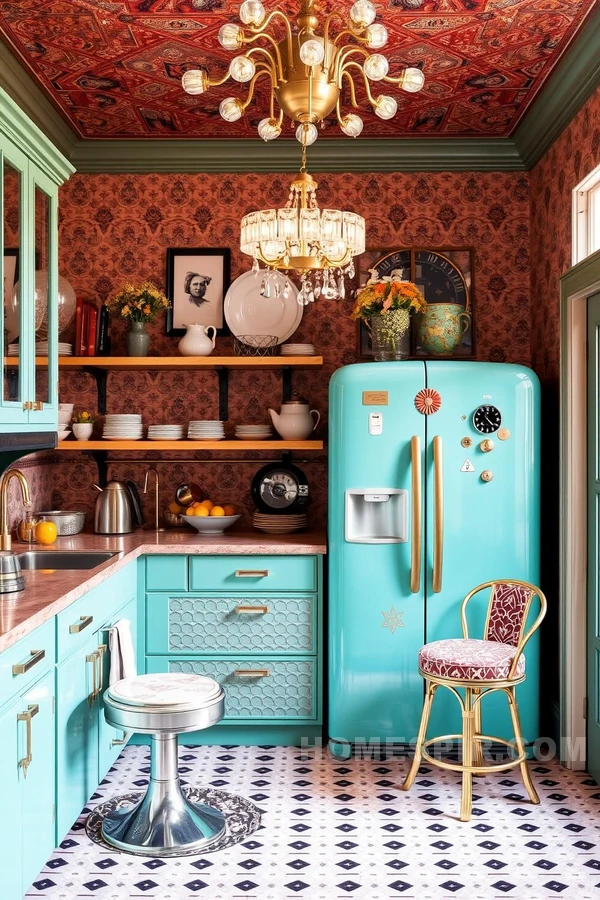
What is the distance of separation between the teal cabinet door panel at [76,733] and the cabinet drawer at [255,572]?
32.5 inches

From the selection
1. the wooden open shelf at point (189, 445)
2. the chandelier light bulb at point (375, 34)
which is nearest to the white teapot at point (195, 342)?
the wooden open shelf at point (189, 445)

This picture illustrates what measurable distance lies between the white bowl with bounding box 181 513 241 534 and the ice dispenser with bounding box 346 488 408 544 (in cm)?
70

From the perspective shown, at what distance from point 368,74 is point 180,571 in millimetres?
2375

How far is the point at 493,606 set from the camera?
3.83 meters

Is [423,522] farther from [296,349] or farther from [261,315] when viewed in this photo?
[261,315]

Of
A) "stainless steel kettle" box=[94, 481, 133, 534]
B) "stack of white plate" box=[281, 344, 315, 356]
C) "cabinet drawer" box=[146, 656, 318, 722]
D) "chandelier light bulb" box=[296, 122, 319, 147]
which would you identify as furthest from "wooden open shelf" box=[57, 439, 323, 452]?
"chandelier light bulb" box=[296, 122, 319, 147]

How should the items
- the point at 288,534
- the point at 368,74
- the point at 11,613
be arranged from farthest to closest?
the point at 288,534 < the point at 11,613 < the point at 368,74

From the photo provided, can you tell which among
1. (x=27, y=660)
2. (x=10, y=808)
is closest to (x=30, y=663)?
(x=27, y=660)

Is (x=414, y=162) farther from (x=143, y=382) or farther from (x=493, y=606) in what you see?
(x=493, y=606)

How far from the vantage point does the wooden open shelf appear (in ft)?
14.2

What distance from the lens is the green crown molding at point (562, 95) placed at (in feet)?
11.0

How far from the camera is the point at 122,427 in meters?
4.41

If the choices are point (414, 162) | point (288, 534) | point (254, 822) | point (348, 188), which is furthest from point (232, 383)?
point (254, 822)

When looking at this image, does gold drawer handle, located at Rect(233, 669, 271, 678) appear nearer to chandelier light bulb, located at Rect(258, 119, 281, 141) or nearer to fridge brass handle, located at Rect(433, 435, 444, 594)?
fridge brass handle, located at Rect(433, 435, 444, 594)
